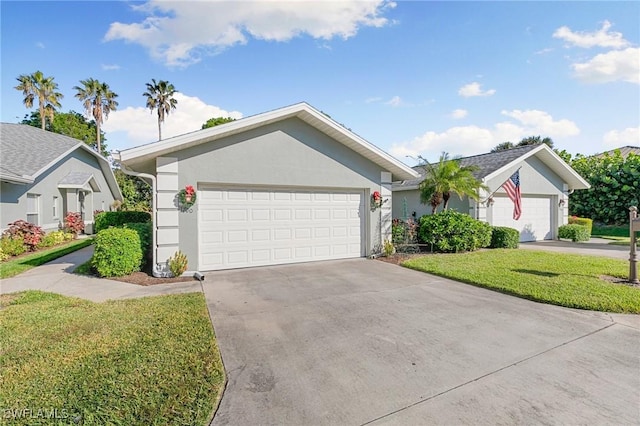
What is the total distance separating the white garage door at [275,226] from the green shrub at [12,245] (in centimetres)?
793

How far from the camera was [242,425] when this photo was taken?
97.0 inches

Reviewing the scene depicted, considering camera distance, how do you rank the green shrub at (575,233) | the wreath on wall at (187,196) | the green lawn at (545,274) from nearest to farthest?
the green lawn at (545,274) → the wreath on wall at (187,196) → the green shrub at (575,233)

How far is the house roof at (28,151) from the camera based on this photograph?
12.2 m

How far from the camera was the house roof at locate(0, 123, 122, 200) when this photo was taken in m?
12.2

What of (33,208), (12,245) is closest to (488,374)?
(12,245)

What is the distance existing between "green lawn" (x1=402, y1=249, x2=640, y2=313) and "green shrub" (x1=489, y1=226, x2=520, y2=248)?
1047mm

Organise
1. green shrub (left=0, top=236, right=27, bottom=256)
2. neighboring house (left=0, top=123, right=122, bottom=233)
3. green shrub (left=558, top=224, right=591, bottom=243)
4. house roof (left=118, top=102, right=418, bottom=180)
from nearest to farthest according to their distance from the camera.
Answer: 1. house roof (left=118, top=102, right=418, bottom=180)
2. green shrub (left=0, top=236, right=27, bottom=256)
3. neighboring house (left=0, top=123, right=122, bottom=233)
4. green shrub (left=558, top=224, right=591, bottom=243)

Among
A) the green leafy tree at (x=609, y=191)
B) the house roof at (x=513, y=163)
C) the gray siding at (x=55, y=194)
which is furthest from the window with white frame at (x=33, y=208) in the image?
the green leafy tree at (x=609, y=191)

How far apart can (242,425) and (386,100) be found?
12.4m

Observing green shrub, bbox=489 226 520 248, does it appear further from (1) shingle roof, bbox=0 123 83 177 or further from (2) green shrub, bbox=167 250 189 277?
(1) shingle roof, bbox=0 123 83 177

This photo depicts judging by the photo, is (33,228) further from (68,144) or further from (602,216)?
(602,216)

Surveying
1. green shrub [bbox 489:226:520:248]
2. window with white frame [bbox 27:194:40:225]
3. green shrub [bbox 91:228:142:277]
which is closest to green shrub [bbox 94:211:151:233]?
window with white frame [bbox 27:194:40:225]

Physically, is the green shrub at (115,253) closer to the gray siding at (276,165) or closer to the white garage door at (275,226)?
the gray siding at (276,165)

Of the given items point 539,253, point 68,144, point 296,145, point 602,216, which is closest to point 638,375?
point 296,145
